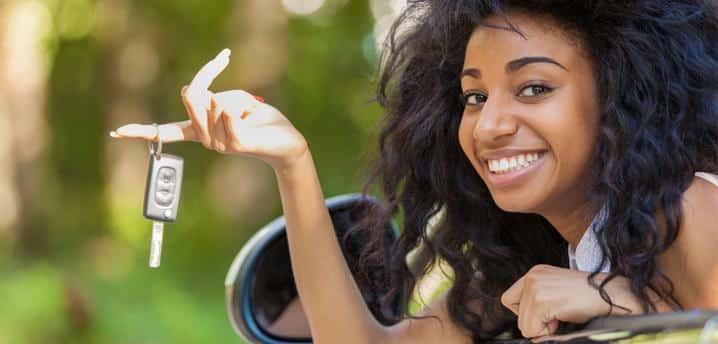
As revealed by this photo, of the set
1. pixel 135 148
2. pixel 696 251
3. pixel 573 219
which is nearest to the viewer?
pixel 696 251

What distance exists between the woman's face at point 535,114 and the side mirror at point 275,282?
0.47 m

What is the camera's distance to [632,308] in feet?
6.44

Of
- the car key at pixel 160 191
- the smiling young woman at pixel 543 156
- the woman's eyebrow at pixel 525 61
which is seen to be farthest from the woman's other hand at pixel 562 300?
the car key at pixel 160 191

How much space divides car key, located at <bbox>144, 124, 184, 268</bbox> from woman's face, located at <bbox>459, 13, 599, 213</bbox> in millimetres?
595

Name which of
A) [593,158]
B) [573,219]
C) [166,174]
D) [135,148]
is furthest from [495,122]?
[135,148]

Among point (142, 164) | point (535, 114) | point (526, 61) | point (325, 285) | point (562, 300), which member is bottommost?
point (562, 300)

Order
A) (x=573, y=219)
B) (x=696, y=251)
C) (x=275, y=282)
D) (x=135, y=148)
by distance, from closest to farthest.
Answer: (x=696, y=251)
(x=573, y=219)
(x=275, y=282)
(x=135, y=148)

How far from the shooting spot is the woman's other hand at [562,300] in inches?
76.9

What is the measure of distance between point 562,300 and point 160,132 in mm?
799

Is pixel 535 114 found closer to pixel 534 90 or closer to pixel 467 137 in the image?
pixel 534 90

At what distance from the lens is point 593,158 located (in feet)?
7.04

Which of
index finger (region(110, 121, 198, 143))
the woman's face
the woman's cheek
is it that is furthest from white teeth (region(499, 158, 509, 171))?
index finger (region(110, 121, 198, 143))

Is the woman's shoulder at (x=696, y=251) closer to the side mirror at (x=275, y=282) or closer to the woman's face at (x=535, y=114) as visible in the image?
the woman's face at (x=535, y=114)

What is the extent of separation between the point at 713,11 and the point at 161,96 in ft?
30.6
